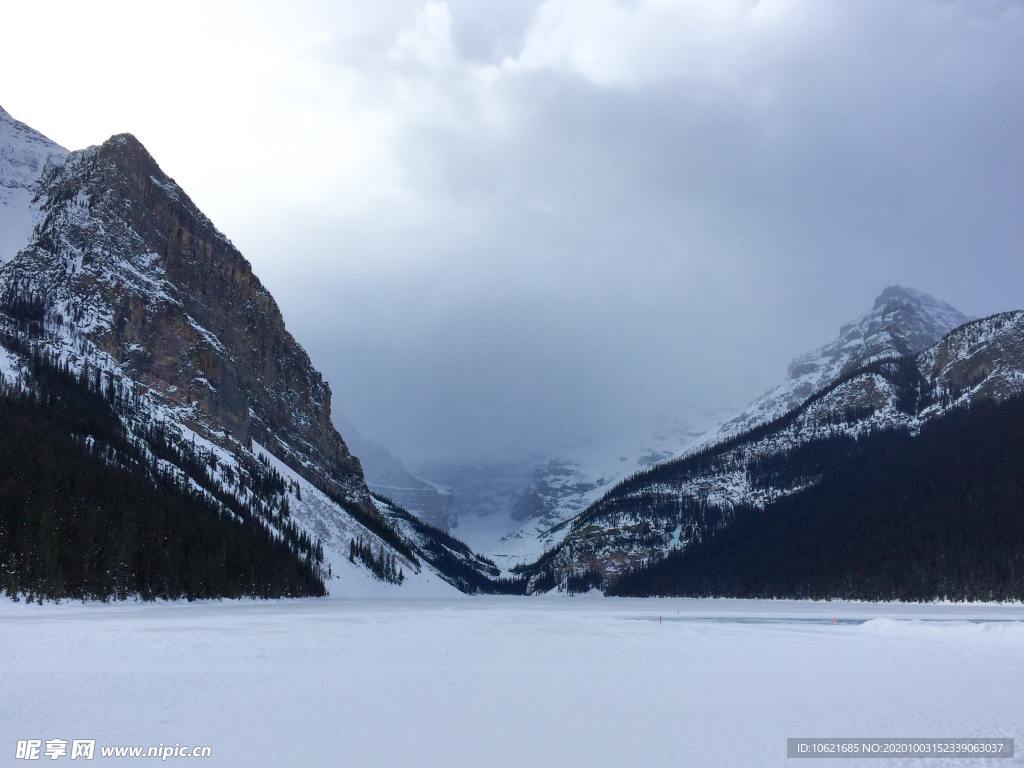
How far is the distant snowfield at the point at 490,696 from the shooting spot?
19109mm

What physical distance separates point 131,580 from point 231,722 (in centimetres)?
8257

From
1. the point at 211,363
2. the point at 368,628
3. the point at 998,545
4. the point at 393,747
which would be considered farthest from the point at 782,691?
the point at 211,363

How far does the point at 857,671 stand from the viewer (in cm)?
3378
